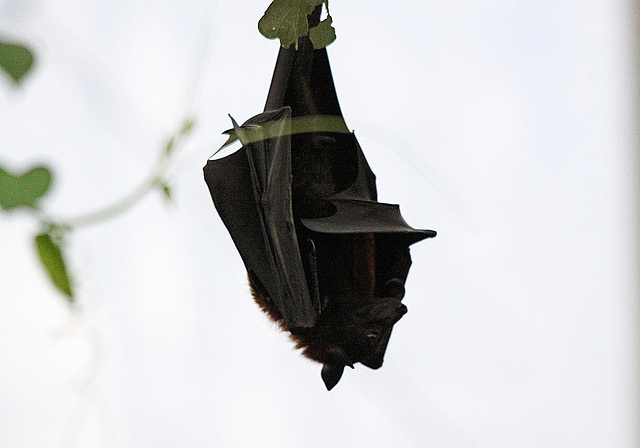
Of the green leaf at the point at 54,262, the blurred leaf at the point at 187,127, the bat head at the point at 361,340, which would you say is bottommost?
the bat head at the point at 361,340

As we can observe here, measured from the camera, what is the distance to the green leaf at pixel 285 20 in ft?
2.29

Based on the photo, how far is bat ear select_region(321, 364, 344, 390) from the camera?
3.89 feet

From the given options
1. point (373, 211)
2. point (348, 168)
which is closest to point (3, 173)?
point (373, 211)

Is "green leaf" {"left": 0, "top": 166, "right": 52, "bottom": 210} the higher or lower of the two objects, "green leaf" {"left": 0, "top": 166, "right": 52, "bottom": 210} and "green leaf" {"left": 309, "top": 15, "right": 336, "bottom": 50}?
the lower

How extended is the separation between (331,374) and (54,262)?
1.03 m

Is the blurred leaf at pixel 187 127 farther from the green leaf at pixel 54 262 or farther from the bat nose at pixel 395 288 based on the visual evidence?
the bat nose at pixel 395 288

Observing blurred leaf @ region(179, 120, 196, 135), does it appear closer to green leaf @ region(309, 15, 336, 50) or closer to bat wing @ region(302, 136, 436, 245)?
green leaf @ region(309, 15, 336, 50)

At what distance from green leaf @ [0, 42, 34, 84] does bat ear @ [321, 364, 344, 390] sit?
3.46 feet

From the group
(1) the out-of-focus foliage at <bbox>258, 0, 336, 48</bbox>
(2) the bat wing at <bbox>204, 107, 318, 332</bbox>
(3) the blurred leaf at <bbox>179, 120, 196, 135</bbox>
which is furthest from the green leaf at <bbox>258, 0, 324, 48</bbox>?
(3) the blurred leaf at <bbox>179, 120, 196, 135</bbox>

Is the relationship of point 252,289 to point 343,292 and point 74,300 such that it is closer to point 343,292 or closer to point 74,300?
point 343,292

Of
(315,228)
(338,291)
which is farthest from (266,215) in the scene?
(338,291)

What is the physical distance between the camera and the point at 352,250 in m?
1.23

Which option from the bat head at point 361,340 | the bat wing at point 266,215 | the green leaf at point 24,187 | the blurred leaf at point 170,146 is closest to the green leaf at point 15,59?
the green leaf at point 24,187

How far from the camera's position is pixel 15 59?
7.2 inches
